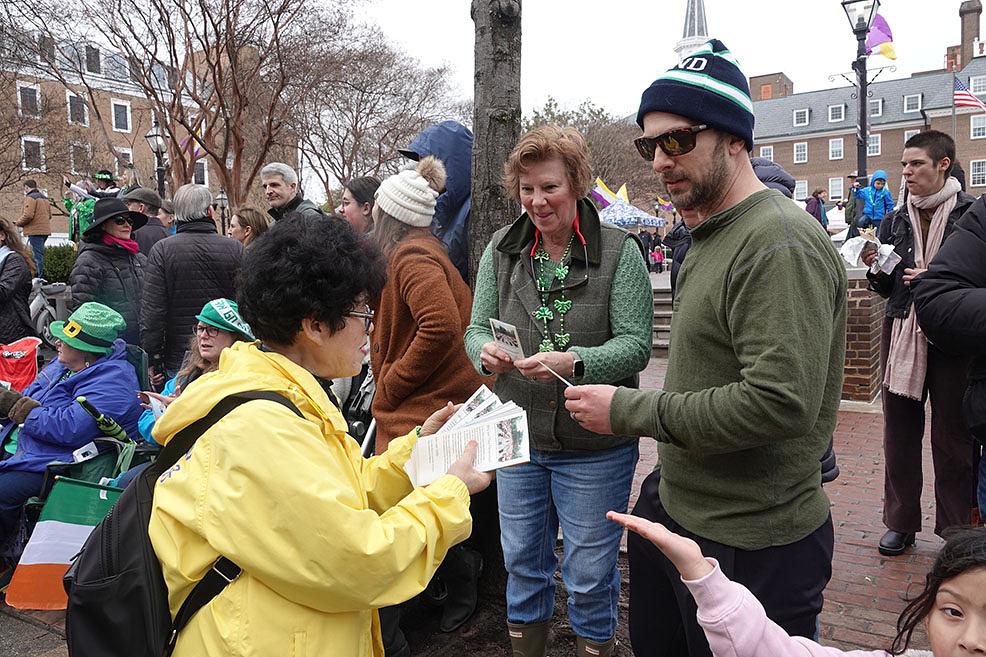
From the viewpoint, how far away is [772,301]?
1.75m

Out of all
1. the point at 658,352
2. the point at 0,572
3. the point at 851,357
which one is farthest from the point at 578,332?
the point at 658,352

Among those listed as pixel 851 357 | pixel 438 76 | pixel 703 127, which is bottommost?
pixel 851 357

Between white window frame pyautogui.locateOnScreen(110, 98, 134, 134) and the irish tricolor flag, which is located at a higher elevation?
white window frame pyautogui.locateOnScreen(110, 98, 134, 134)

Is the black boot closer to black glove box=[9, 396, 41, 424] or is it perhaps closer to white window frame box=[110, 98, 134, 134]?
black glove box=[9, 396, 41, 424]

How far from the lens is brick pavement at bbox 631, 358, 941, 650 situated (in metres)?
3.51

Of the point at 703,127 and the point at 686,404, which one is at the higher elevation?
the point at 703,127

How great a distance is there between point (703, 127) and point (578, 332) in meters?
1.00

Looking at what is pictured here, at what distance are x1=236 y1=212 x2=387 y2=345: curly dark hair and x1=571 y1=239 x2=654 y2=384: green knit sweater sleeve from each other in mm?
958

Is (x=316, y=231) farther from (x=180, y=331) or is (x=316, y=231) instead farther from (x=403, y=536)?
(x=180, y=331)

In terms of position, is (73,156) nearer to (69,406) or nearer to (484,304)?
(69,406)

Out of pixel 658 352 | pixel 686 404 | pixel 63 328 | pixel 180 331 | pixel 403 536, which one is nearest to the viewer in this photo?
pixel 403 536

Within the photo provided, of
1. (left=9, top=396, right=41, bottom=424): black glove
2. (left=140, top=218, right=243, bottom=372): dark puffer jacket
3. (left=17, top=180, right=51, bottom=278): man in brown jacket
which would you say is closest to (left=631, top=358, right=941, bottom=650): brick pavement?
(left=140, top=218, right=243, bottom=372): dark puffer jacket

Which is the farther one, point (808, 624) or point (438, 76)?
point (438, 76)

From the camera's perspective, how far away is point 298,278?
189cm
